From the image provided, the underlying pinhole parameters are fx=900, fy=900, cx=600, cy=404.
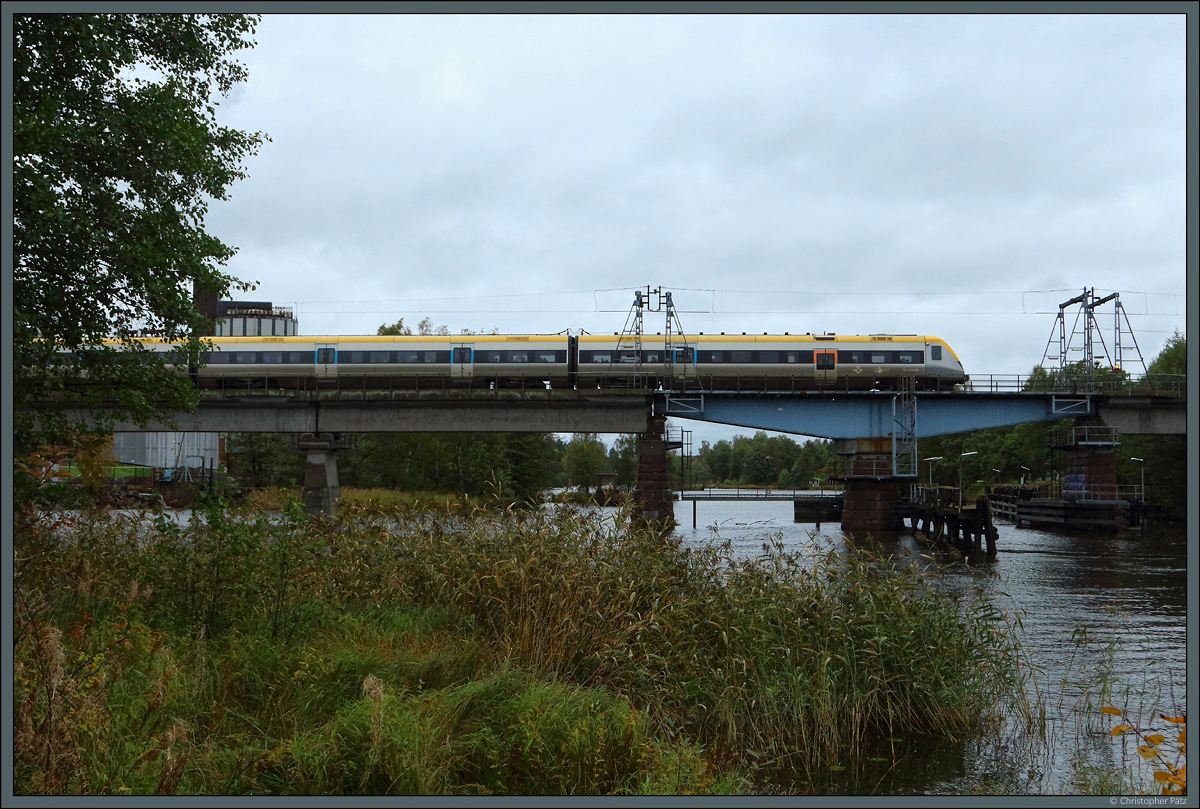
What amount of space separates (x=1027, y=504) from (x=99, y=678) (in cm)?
6168

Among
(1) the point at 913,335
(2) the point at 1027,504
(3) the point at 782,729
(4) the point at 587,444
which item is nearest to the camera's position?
(3) the point at 782,729

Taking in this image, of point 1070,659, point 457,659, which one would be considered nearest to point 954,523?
point 1070,659

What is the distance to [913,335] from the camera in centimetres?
4444

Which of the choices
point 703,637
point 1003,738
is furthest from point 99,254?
point 1003,738

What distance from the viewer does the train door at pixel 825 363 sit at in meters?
44.2

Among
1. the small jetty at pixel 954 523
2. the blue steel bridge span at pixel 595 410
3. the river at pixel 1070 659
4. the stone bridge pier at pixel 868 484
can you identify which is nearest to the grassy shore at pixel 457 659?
the river at pixel 1070 659

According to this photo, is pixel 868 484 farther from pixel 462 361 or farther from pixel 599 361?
pixel 462 361

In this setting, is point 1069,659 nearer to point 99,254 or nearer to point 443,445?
point 99,254

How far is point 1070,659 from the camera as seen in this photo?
1454 cm

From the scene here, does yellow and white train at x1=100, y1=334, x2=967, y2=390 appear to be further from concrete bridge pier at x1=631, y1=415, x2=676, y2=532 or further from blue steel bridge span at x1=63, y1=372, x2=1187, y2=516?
concrete bridge pier at x1=631, y1=415, x2=676, y2=532

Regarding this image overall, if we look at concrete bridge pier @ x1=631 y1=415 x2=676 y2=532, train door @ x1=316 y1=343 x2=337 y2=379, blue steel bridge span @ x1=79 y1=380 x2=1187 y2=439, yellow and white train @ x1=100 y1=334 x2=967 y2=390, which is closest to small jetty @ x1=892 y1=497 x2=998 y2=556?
blue steel bridge span @ x1=79 y1=380 x2=1187 y2=439

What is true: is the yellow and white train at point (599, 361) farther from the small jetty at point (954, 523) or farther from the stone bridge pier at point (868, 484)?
the small jetty at point (954, 523)

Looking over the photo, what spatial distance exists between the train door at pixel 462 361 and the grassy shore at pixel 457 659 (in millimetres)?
31976

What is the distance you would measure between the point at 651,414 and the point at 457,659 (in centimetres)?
3369
